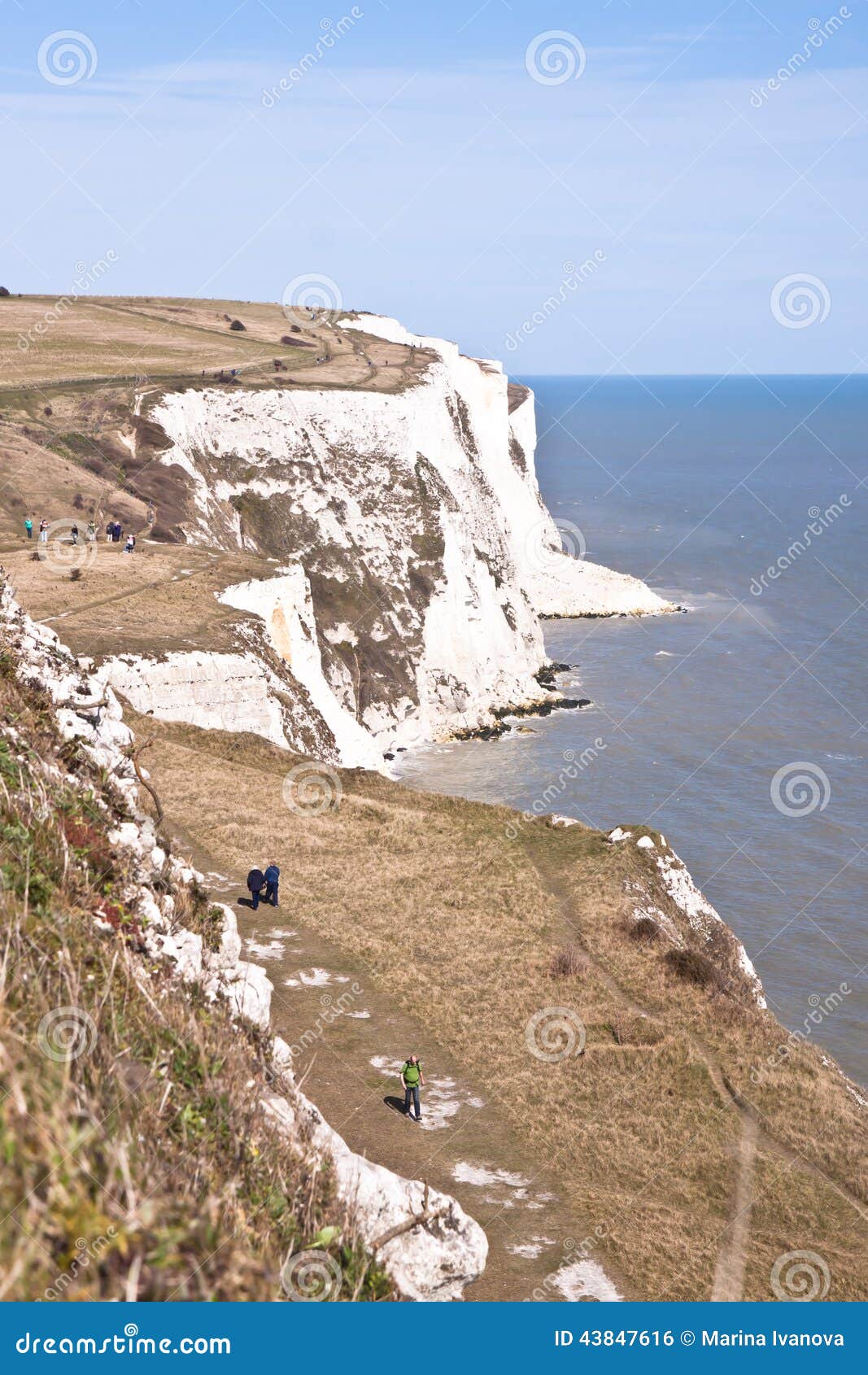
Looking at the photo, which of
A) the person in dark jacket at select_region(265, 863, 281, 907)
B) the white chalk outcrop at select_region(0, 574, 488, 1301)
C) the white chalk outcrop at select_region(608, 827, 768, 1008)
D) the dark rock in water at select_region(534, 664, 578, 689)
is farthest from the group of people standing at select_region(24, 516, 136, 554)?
the dark rock in water at select_region(534, 664, 578, 689)

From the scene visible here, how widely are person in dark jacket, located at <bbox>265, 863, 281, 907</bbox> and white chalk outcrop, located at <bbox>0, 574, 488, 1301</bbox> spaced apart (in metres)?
7.35

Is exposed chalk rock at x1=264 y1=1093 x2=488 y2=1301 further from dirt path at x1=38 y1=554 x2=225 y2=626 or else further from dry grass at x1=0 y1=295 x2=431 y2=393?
dry grass at x1=0 y1=295 x2=431 y2=393

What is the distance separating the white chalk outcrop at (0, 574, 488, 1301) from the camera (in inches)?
489

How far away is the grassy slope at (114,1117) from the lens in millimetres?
6977

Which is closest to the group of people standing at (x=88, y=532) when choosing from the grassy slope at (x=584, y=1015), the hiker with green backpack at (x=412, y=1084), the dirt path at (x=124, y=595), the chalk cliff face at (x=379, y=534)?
the dirt path at (x=124, y=595)

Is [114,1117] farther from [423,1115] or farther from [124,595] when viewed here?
[124,595]

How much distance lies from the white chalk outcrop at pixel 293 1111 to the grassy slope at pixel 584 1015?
4.08m

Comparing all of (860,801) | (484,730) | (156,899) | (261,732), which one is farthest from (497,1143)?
(484,730)

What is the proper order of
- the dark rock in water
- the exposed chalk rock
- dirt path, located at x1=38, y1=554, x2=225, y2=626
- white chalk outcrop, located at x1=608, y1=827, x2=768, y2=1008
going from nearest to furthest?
1. the exposed chalk rock
2. white chalk outcrop, located at x1=608, y1=827, x2=768, y2=1008
3. dirt path, located at x1=38, y1=554, x2=225, y2=626
4. the dark rock in water

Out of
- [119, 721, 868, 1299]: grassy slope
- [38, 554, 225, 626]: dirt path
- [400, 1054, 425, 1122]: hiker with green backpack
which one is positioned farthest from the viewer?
[38, 554, 225, 626]: dirt path

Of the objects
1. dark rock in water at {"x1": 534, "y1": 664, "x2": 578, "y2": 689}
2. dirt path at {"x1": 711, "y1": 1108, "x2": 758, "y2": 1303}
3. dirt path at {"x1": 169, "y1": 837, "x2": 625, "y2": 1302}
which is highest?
dirt path at {"x1": 711, "y1": 1108, "x2": 758, "y2": 1303}

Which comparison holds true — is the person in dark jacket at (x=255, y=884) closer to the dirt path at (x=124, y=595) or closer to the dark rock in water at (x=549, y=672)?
the dirt path at (x=124, y=595)

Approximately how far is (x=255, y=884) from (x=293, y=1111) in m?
13.1

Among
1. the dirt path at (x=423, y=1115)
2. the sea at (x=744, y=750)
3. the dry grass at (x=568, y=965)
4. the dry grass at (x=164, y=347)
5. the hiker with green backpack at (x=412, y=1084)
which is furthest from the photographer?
the dry grass at (x=164, y=347)
